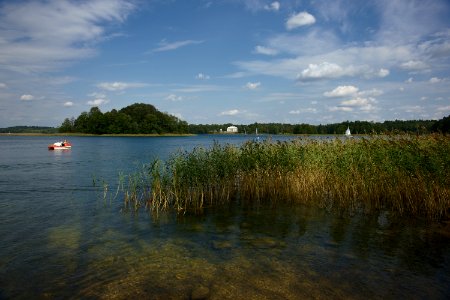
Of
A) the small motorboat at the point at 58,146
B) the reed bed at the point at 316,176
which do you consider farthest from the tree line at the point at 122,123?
the reed bed at the point at 316,176

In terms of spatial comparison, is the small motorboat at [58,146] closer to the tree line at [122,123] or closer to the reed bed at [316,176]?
the reed bed at [316,176]

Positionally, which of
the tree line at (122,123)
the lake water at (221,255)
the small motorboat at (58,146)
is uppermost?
the tree line at (122,123)

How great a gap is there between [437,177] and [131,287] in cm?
1306

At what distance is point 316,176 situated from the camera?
1808cm

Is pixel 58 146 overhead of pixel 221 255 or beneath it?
overhead

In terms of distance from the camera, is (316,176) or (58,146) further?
(58,146)

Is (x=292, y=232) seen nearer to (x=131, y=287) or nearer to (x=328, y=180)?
(x=328, y=180)

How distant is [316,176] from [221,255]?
30.1ft

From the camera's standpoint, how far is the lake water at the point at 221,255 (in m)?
8.50

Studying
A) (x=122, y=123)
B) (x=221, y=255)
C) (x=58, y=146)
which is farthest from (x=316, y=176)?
(x=122, y=123)

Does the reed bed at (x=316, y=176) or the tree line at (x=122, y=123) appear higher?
the tree line at (x=122, y=123)

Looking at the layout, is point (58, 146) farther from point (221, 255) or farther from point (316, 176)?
point (221, 255)

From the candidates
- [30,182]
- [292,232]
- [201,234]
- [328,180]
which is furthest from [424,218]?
[30,182]

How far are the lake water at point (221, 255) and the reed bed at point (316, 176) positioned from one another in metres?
1.38
